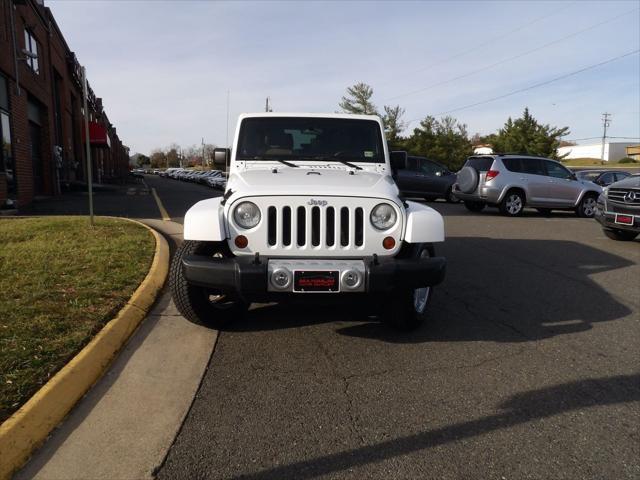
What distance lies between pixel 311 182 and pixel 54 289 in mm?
2767

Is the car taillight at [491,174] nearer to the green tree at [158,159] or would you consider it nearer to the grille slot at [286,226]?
the grille slot at [286,226]

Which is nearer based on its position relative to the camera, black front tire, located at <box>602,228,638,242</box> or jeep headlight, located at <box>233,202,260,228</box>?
jeep headlight, located at <box>233,202,260,228</box>

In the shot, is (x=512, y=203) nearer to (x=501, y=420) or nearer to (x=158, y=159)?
(x=501, y=420)

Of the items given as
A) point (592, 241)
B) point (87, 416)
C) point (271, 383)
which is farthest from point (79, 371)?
point (592, 241)

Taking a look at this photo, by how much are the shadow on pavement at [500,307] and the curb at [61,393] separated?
37.2 inches

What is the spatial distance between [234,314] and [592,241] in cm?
805

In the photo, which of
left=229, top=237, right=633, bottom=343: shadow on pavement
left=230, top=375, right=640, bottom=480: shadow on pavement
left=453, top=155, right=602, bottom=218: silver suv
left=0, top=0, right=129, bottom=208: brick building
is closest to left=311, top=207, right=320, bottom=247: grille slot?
left=229, top=237, right=633, bottom=343: shadow on pavement

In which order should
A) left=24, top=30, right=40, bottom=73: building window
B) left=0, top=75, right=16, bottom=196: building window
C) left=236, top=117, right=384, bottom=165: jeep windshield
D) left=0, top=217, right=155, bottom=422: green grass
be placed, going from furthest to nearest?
1. left=24, top=30, right=40, bottom=73: building window
2. left=0, top=75, right=16, bottom=196: building window
3. left=236, top=117, right=384, bottom=165: jeep windshield
4. left=0, top=217, right=155, bottom=422: green grass

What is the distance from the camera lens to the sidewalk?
99.8 inches

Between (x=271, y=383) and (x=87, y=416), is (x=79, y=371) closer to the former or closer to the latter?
(x=87, y=416)

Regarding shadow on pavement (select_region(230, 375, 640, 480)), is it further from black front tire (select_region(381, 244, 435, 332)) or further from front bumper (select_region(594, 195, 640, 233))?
front bumper (select_region(594, 195, 640, 233))

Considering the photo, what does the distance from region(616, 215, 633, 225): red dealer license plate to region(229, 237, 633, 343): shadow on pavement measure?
3.96ft

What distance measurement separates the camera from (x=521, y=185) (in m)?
14.2

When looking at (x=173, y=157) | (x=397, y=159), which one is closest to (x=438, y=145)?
(x=397, y=159)
